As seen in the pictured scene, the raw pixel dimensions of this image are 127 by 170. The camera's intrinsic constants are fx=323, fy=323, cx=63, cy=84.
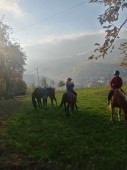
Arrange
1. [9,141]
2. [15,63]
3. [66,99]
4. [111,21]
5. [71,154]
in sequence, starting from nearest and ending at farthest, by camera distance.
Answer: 1. [111,21]
2. [71,154]
3. [9,141]
4. [66,99]
5. [15,63]

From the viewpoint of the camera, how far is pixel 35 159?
1500 cm

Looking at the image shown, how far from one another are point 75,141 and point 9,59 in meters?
61.2

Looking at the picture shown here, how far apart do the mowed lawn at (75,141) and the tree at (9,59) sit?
45010mm

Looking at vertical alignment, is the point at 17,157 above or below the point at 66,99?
below

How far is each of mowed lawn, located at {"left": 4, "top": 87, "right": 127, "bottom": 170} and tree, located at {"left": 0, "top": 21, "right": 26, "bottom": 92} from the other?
45010mm

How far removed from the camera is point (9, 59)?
251 ft

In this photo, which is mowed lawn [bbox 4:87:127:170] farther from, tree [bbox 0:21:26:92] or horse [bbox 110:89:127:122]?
tree [bbox 0:21:26:92]

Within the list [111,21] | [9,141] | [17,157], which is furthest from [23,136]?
[111,21]

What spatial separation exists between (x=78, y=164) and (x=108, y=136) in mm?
4556

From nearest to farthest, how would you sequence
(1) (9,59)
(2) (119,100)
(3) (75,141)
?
1. (3) (75,141)
2. (2) (119,100)
3. (1) (9,59)

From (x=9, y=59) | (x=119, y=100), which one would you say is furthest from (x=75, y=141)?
(x=9, y=59)

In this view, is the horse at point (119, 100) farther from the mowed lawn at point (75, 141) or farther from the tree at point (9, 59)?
the tree at point (9, 59)

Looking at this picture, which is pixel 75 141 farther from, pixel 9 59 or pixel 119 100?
pixel 9 59

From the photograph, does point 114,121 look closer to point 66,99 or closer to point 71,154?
point 66,99
